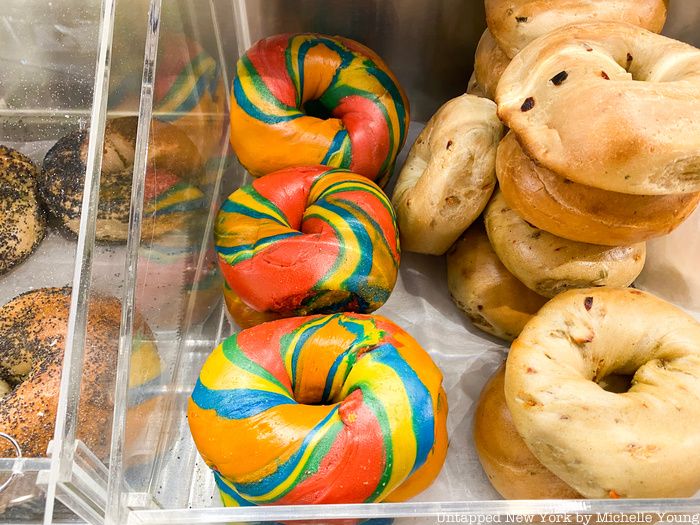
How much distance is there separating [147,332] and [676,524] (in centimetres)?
73

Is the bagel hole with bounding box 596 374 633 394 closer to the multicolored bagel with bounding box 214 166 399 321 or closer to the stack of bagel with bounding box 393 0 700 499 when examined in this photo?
the stack of bagel with bounding box 393 0 700 499

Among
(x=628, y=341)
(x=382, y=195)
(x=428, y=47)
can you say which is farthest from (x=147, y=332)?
(x=428, y=47)

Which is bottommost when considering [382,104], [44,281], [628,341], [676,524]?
[44,281]

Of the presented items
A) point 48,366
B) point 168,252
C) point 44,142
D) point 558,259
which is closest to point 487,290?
point 558,259

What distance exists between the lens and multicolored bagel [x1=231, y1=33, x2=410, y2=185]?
1.14m

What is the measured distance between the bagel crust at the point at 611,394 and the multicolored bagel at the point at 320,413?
0.14m

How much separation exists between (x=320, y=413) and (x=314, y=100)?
651 mm

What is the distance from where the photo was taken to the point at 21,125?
4.95ft

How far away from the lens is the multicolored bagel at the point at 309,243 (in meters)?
0.97

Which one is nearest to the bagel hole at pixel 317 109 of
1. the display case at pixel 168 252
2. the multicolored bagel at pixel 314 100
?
the multicolored bagel at pixel 314 100

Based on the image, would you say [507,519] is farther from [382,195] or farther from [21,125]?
[21,125]

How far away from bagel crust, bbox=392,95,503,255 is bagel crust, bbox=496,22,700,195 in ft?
0.49

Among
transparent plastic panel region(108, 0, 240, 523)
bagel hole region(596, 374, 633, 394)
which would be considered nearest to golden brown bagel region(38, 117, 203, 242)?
transparent plastic panel region(108, 0, 240, 523)

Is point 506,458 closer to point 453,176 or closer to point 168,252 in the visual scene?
point 453,176
